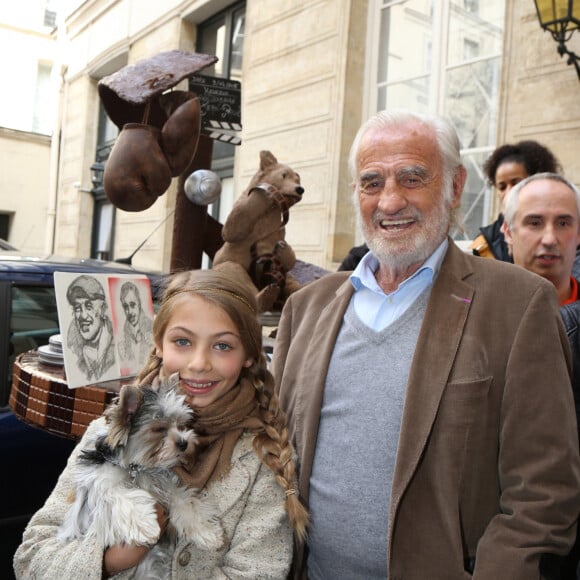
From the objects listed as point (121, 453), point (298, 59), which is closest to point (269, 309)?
point (121, 453)

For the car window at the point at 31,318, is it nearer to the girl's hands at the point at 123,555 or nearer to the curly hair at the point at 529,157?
the girl's hands at the point at 123,555

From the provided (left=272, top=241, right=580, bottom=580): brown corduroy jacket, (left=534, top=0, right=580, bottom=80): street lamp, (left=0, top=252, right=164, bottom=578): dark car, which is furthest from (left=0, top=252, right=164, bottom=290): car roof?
(left=534, top=0, right=580, bottom=80): street lamp

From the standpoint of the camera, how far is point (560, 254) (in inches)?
77.0

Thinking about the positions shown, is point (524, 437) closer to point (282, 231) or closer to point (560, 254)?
point (560, 254)

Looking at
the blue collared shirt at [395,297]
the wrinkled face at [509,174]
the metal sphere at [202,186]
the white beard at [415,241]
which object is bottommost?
the blue collared shirt at [395,297]

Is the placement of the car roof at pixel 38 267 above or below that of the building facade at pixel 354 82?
below

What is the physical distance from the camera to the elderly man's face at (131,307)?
216cm

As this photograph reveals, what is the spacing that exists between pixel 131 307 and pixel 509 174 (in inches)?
78.0

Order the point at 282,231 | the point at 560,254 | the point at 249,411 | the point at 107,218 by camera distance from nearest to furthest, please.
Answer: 1. the point at 249,411
2. the point at 560,254
3. the point at 282,231
4. the point at 107,218

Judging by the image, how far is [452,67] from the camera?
555cm

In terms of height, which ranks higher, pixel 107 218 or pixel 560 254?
pixel 107 218

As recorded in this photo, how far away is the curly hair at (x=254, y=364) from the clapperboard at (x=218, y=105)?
1.20m

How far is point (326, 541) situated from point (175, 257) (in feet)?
4.81

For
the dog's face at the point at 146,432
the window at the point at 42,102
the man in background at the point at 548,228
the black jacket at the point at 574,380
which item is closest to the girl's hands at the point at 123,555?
the dog's face at the point at 146,432
